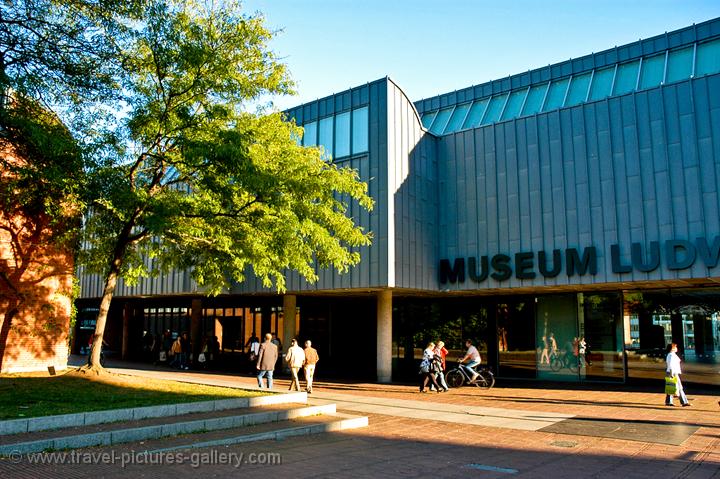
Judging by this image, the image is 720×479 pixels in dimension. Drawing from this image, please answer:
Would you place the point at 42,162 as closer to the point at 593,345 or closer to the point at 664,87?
the point at 664,87

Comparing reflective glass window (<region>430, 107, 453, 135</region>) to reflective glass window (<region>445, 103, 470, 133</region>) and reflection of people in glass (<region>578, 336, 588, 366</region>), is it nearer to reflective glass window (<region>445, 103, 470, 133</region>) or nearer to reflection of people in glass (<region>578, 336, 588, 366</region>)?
reflective glass window (<region>445, 103, 470, 133</region>)

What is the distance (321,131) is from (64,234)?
11169 mm

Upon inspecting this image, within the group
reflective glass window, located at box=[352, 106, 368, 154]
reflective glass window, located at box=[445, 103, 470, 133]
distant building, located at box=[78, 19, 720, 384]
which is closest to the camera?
distant building, located at box=[78, 19, 720, 384]

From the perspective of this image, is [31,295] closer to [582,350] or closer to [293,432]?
[293,432]

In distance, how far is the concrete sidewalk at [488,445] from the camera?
8.04 m

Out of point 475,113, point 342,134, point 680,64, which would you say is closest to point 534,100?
point 475,113

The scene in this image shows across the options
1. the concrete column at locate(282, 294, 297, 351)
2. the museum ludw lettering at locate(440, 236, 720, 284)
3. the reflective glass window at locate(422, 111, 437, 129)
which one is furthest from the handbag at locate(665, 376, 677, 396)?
the reflective glass window at locate(422, 111, 437, 129)

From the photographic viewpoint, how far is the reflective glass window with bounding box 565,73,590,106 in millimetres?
25062

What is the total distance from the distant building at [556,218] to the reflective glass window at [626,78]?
0.12m

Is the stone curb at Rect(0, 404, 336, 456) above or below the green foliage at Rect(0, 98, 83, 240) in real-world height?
below

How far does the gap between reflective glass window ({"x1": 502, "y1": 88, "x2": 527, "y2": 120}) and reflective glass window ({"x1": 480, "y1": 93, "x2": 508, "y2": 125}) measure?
29cm

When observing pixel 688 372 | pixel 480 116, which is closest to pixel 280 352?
pixel 480 116

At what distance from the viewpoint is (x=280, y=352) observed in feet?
89.7

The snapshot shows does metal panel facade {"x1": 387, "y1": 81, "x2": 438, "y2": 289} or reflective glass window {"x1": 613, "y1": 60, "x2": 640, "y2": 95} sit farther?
reflective glass window {"x1": 613, "y1": 60, "x2": 640, "y2": 95}
